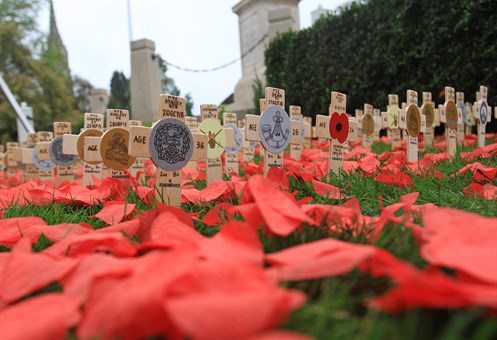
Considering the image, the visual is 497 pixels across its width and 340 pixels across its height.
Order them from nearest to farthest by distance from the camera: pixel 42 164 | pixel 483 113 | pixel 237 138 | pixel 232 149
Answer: pixel 232 149 → pixel 237 138 → pixel 42 164 → pixel 483 113

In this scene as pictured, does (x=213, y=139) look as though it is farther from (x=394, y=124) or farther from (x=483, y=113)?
(x=483, y=113)

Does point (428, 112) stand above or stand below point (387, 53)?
below

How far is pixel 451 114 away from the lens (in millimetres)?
2730

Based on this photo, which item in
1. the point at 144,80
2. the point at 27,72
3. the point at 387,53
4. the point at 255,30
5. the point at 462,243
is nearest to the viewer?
the point at 462,243

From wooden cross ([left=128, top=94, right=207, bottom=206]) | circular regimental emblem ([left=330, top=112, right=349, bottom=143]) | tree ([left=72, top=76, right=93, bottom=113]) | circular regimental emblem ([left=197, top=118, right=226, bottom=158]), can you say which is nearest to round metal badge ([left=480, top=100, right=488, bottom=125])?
circular regimental emblem ([left=330, top=112, right=349, bottom=143])

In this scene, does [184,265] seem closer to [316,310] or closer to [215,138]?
[316,310]

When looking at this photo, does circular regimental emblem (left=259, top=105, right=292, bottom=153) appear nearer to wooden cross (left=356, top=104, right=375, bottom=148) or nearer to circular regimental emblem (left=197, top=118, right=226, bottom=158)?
circular regimental emblem (left=197, top=118, right=226, bottom=158)

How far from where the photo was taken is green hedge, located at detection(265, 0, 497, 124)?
4.59m

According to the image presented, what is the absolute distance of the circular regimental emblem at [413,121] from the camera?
228 centimetres


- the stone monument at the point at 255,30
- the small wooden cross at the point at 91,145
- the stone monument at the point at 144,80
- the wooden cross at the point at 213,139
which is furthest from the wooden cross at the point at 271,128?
the stone monument at the point at 144,80

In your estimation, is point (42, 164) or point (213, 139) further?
point (42, 164)

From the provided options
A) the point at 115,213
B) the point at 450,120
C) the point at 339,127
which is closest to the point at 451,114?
the point at 450,120

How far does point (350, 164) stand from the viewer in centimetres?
212

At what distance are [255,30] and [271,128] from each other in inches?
350
